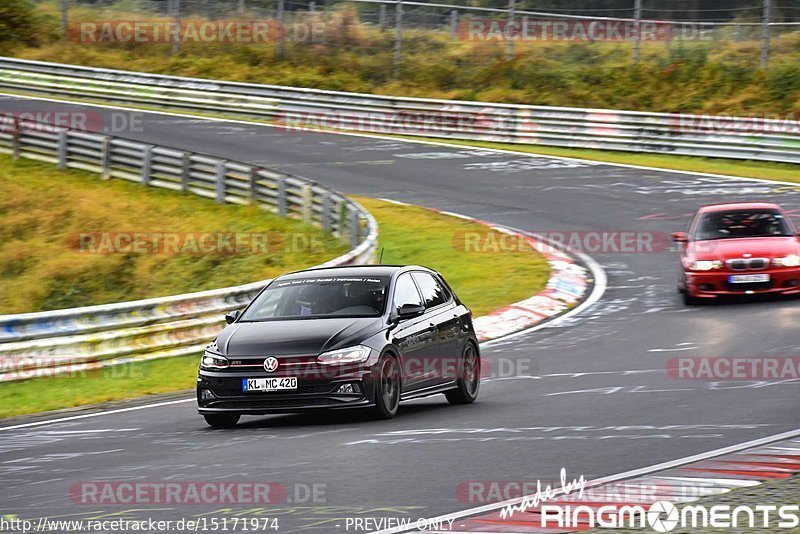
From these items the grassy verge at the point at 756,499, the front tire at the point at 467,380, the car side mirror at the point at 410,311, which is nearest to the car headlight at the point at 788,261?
the front tire at the point at 467,380

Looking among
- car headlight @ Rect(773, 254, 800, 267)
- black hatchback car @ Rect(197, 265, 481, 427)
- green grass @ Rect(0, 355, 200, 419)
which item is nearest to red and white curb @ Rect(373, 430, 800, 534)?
black hatchback car @ Rect(197, 265, 481, 427)

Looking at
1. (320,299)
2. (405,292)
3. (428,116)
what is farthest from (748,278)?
(428,116)

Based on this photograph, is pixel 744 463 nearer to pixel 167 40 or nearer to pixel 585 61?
pixel 585 61

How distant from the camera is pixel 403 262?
23922mm

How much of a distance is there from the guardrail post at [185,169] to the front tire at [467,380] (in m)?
18.2

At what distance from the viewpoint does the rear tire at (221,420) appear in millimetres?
11641

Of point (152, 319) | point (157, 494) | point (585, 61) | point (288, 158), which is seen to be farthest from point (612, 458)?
point (585, 61)
